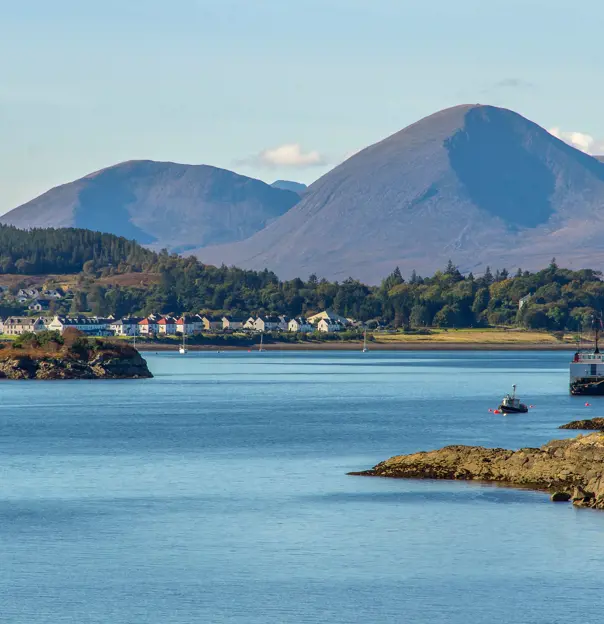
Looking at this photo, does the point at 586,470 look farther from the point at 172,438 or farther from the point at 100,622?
the point at 172,438

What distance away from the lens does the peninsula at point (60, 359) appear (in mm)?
142875

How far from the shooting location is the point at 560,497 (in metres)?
50.5

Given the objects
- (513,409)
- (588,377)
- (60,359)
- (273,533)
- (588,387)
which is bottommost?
(273,533)

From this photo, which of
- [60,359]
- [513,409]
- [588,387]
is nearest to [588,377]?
[588,387]

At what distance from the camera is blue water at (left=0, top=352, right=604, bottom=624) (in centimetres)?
3631

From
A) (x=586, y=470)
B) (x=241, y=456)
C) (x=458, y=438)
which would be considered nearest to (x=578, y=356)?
(x=458, y=438)

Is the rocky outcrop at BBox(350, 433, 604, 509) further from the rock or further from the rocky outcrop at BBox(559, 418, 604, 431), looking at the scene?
the rocky outcrop at BBox(559, 418, 604, 431)

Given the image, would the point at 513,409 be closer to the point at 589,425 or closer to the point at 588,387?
the point at 589,425

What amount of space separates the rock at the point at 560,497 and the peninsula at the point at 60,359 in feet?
318

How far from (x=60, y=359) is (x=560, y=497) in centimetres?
9781

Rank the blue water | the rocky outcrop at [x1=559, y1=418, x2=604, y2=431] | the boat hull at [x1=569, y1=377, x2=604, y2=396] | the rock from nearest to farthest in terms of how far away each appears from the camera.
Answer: the blue water, the rock, the rocky outcrop at [x1=559, y1=418, x2=604, y2=431], the boat hull at [x1=569, y1=377, x2=604, y2=396]

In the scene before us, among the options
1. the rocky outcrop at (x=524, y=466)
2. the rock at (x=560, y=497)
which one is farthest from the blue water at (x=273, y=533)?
the rocky outcrop at (x=524, y=466)

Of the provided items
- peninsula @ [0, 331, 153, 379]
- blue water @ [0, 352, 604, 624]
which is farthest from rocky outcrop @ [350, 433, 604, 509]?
peninsula @ [0, 331, 153, 379]

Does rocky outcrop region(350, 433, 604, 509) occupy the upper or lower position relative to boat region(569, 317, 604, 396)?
lower
